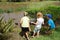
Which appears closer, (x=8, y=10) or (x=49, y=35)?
(x=49, y=35)

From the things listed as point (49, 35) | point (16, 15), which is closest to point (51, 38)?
point (49, 35)

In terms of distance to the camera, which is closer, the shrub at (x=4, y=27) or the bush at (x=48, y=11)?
the shrub at (x=4, y=27)

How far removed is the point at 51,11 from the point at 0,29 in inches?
308

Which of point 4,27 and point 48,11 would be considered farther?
point 48,11

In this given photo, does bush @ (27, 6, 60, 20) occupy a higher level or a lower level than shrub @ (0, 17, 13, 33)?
lower

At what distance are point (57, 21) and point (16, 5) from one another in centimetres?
374

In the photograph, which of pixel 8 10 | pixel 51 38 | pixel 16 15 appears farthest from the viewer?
pixel 8 10

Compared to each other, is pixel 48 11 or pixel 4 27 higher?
pixel 4 27

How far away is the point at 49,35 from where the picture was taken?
13.7 metres

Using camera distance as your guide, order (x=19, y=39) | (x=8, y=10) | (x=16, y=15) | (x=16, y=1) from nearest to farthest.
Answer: (x=19, y=39)
(x=16, y=15)
(x=8, y=10)
(x=16, y=1)

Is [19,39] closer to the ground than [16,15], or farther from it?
farther from it

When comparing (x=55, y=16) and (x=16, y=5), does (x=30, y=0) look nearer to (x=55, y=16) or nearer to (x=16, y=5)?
(x=16, y=5)

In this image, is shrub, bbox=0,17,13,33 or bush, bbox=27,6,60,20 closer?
shrub, bbox=0,17,13,33

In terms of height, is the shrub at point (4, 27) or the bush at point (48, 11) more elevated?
the shrub at point (4, 27)
